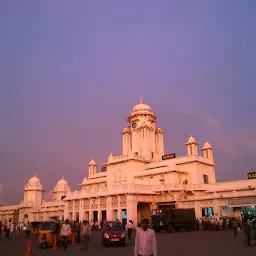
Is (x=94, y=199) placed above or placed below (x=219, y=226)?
above

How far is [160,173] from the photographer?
51812mm

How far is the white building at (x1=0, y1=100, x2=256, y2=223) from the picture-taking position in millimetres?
44031

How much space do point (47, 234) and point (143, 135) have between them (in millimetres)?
45385

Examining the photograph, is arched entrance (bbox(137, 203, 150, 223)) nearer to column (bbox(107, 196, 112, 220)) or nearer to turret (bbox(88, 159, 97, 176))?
column (bbox(107, 196, 112, 220))

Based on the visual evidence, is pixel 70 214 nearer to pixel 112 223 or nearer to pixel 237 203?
pixel 237 203

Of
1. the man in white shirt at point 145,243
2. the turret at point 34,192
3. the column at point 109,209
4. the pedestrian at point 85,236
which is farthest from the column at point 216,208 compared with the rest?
the turret at point 34,192

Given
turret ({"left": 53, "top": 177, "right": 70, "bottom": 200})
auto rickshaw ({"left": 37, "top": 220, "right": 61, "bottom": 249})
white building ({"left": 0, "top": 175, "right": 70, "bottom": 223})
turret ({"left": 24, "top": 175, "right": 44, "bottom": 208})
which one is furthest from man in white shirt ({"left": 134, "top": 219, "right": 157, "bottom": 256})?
turret ({"left": 53, "top": 177, "right": 70, "bottom": 200})

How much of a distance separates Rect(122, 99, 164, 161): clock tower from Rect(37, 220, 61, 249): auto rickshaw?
41.5 m

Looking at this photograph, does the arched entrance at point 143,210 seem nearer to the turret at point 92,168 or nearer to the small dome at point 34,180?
the turret at point 92,168

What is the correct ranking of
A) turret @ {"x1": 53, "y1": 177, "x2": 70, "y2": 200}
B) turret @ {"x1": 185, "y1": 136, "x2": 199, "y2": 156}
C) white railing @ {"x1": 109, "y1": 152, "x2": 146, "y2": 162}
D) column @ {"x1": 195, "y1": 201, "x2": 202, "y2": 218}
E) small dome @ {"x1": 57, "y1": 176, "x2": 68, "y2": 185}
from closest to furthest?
column @ {"x1": 195, "y1": 201, "x2": 202, "y2": 218} → turret @ {"x1": 185, "y1": 136, "x2": 199, "y2": 156} → white railing @ {"x1": 109, "y1": 152, "x2": 146, "y2": 162} → turret @ {"x1": 53, "y1": 177, "x2": 70, "y2": 200} → small dome @ {"x1": 57, "y1": 176, "x2": 68, "y2": 185}

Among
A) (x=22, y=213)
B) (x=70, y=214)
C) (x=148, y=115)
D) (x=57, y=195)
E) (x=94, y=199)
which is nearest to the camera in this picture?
(x=94, y=199)

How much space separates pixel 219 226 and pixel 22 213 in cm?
5944

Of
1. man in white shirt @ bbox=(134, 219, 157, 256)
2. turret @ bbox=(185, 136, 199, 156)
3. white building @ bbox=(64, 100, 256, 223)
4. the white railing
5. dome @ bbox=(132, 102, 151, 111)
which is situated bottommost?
man in white shirt @ bbox=(134, 219, 157, 256)

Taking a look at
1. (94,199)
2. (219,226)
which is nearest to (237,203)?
(219,226)
